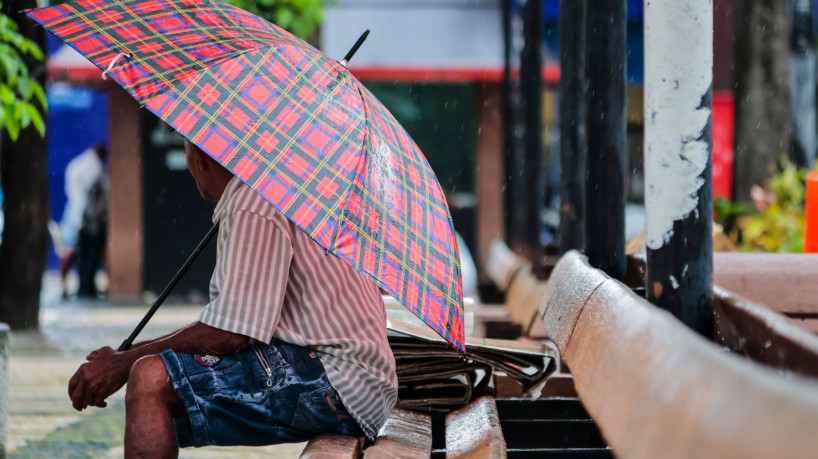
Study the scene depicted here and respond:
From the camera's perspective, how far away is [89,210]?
1958cm

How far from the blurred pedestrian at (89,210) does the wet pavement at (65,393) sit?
87.5 inches

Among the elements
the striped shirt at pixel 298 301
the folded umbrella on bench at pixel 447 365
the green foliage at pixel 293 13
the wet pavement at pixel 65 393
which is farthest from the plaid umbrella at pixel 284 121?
the green foliage at pixel 293 13

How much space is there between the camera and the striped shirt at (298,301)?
3.72m

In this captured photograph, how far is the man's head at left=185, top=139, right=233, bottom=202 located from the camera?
3979 mm

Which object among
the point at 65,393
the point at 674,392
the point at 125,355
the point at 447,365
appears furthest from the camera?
the point at 65,393

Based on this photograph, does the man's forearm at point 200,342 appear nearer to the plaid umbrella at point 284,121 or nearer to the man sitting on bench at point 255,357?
the man sitting on bench at point 255,357

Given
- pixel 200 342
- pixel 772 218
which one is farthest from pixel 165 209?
pixel 200 342

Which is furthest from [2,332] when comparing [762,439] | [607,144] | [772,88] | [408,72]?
[408,72]

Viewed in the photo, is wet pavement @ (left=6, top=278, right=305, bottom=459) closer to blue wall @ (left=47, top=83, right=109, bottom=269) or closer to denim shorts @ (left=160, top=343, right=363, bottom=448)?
denim shorts @ (left=160, top=343, right=363, bottom=448)

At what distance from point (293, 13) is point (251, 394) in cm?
1199

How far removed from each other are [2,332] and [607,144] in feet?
8.96

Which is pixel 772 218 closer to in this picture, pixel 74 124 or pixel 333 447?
pixel 333 447

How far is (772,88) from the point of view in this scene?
11672 mm

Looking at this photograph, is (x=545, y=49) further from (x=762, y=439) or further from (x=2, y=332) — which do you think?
(x=762, y=439)
